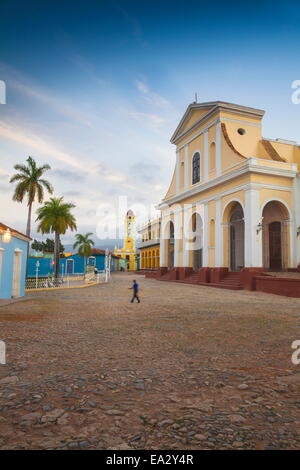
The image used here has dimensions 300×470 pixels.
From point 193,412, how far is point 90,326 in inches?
174

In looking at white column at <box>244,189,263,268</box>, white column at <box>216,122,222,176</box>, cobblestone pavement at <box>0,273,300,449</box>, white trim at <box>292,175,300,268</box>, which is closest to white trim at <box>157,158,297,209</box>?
white trim at <box>292,175,300,268</box>

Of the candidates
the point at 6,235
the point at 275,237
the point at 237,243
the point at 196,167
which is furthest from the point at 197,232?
the point at 6,235

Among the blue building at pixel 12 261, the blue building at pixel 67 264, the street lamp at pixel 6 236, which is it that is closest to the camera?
the street lamp at pixel 6 236

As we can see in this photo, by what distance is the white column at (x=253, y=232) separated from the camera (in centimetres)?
1739

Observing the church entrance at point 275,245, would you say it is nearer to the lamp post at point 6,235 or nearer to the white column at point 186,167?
the white column at point 186,167

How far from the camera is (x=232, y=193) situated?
1973 centimetres

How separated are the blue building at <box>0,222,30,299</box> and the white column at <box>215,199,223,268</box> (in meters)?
12.3

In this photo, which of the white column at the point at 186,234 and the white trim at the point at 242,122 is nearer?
the white trim at the point at 242,122

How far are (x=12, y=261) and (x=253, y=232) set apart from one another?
42.6ft

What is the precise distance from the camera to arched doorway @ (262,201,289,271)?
61.3 ft

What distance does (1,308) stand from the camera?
32.8 ft

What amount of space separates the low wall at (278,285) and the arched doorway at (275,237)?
3506mm

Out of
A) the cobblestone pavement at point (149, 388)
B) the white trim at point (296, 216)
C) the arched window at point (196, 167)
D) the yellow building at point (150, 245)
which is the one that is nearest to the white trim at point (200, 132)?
the arched window at point (196, 167)
